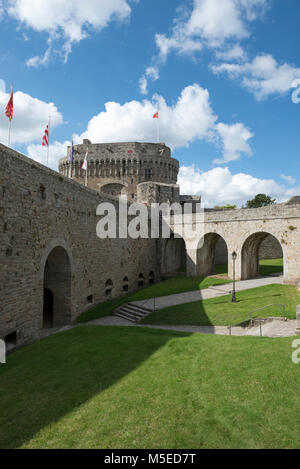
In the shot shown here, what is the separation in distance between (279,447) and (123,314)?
15127 millimetres

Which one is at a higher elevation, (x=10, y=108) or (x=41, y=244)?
(x=10, y=108)

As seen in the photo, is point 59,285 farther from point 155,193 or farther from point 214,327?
point 155,193

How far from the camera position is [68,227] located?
51.6ft

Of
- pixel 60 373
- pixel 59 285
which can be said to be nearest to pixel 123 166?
pixel 59 285

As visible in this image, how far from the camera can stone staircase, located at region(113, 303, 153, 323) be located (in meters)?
18.0

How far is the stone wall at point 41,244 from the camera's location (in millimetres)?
10828

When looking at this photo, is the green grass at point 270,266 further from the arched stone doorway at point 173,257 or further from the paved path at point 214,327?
the arched stone doorway at point 173,257

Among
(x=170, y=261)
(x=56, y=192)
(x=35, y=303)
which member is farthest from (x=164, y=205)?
(x=35, y=303)

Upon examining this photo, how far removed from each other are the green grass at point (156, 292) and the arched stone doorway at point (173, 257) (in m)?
3.15

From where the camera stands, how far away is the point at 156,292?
22531mm

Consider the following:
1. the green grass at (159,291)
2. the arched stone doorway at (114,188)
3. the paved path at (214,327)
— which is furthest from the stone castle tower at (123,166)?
the paved path at (214,327)

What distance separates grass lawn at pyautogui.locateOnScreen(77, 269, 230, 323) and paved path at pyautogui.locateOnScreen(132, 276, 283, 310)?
A: 80cm

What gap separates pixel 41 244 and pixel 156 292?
11589 mm
